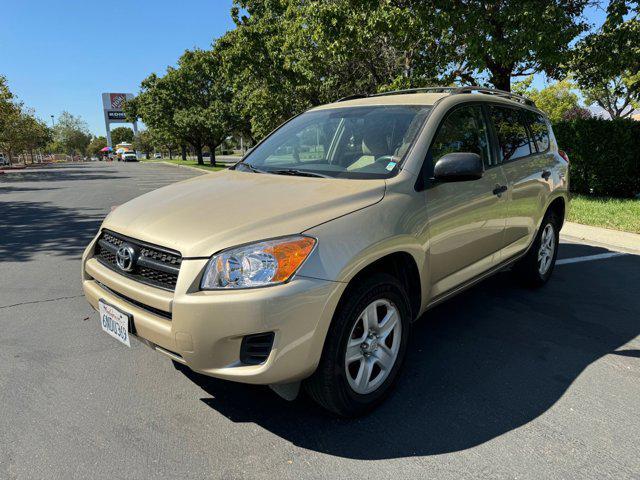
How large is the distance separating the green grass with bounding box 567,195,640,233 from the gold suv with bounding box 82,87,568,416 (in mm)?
5342

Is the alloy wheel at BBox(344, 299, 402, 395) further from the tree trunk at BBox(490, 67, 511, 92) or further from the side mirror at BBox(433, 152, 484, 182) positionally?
the tree trunk at BBox(490, 67, 511, 92)

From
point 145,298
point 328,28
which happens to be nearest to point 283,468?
point 145,298

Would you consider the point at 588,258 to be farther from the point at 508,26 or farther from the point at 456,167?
the point at 508,26

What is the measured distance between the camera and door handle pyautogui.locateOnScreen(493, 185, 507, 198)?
3646 mm

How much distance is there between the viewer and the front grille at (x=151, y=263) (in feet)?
7.63

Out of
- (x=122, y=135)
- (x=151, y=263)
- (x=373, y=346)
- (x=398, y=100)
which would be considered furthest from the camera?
(x=122, y=135)

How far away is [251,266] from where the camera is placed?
2.21 m

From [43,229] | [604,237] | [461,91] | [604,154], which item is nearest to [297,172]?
[461,91]

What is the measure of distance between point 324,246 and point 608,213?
8785 millimetres

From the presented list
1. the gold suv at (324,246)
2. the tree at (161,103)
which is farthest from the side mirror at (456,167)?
the tree at (161,103)

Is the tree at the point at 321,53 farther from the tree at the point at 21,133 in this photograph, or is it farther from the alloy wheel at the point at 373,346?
the tree at the point at 21,133

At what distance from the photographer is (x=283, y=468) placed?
2271mm

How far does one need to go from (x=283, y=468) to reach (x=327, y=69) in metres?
16.5

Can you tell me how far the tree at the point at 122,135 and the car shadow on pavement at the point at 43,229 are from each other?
126666 millimetres
